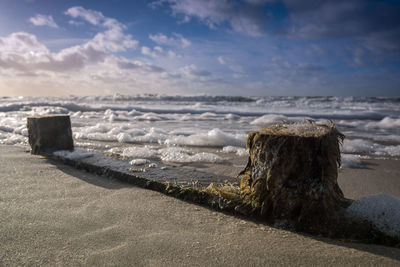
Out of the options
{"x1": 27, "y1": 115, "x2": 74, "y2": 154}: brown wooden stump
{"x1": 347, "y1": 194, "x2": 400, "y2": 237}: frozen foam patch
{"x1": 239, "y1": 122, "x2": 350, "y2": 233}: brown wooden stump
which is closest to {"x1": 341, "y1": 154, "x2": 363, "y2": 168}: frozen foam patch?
{"x1": 347, "y1": 194, "x2": 400, "y2": 237}: frozen foam patch

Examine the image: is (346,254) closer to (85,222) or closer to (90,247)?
(90,247)

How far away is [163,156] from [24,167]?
1383 millimetres

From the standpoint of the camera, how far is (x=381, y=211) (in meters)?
1.33

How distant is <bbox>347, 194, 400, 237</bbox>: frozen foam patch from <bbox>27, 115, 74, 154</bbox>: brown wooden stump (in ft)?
9.09

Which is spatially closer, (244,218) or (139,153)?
(244,218)

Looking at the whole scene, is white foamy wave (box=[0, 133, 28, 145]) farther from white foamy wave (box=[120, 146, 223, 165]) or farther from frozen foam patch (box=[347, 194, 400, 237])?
frozen foam patch (box=[347, 194, 400, 237])

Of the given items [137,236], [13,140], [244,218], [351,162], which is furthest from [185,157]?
[13,140]

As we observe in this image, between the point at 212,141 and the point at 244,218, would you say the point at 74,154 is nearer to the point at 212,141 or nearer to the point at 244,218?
the point at 244,218

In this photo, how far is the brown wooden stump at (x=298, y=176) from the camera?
50.2 inches

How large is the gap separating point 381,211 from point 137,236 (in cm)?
126

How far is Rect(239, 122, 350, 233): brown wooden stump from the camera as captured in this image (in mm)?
1275

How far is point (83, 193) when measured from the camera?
5.94 feet

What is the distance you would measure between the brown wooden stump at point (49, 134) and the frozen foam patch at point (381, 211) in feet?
9.09

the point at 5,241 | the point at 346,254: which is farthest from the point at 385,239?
the point at 5,241
